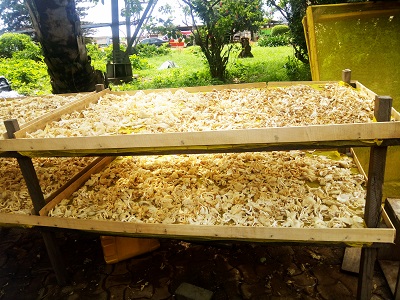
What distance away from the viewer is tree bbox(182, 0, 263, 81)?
24.0ft

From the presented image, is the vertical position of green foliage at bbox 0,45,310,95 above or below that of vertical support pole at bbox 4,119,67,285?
above

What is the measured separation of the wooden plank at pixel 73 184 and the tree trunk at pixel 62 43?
72.3 inches

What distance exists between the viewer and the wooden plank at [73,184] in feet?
7.81

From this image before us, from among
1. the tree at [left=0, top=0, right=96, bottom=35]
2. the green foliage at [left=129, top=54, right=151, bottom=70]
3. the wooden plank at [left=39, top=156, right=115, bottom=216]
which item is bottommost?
the wooden plank at [left=39, top=156, right=115, bottom=216]

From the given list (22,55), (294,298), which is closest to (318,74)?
(294,298)

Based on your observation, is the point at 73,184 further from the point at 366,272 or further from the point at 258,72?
the point at 258,72

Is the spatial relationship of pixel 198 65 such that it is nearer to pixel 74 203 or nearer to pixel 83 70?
pixel 83 70

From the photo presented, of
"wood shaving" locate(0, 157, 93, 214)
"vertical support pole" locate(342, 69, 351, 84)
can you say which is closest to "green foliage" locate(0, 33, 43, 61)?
"wood shaving" locate(0, 157, 93, 214)

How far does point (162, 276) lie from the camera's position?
109 inches

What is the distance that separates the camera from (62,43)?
3.92 meters

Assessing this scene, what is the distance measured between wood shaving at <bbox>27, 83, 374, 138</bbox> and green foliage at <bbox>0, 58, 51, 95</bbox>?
296 inches

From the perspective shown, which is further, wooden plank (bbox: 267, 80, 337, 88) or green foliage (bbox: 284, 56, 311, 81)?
green foliage (bbox: 284, 56, 311, 81)

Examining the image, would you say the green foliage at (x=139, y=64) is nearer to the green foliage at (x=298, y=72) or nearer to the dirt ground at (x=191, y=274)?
the green foliage at (x=298, y=72)

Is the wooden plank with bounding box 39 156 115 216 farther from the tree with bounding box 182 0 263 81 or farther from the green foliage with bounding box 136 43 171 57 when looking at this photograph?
the green foliage with bounding box 136 43 171 57
